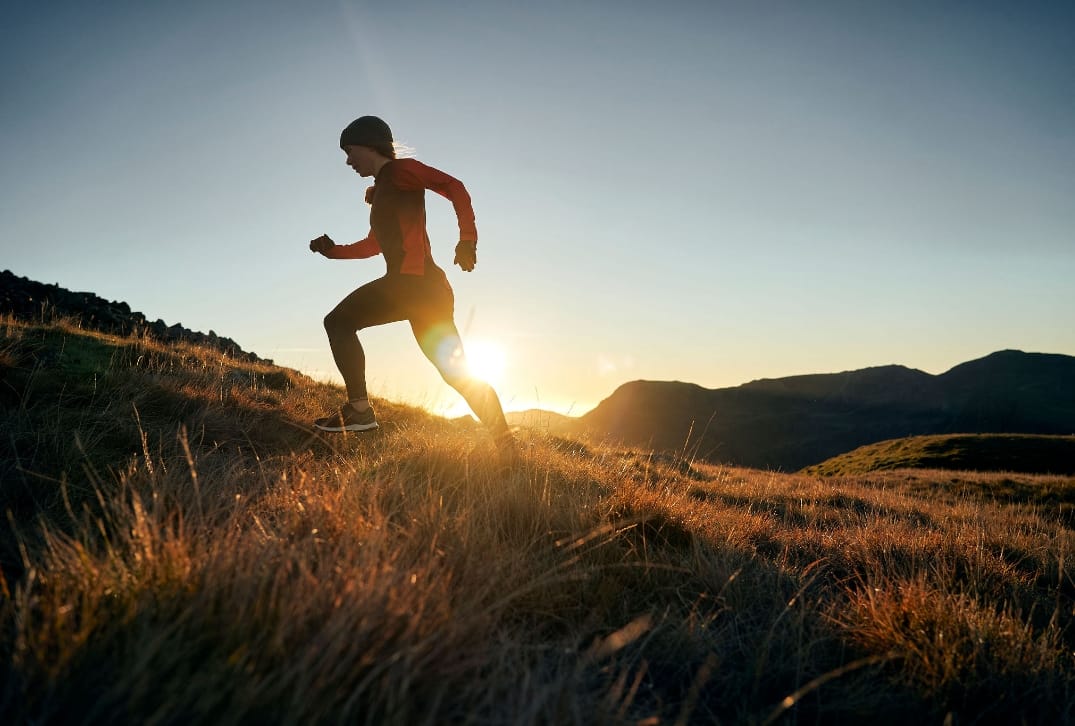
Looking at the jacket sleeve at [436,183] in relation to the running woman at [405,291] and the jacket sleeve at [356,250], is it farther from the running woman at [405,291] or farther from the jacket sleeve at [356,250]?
the jacket sleeve at [356,250]

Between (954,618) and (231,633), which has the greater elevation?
(231,633)

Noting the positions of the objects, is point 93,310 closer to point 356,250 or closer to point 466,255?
point 356,250

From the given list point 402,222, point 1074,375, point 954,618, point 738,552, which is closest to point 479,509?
point 738,552

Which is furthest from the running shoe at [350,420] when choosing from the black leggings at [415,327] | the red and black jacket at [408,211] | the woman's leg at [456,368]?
the red and black jacket at [408,211]

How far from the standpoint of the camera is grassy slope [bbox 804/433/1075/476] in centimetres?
4203

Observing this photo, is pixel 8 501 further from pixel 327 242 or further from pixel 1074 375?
pixel 1074 375

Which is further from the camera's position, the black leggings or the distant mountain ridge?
the distant mountain ridge

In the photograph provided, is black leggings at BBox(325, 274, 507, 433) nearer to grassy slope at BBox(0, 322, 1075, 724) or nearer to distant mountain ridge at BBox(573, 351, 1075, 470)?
grassy slope at BBox(0, 322, 1075, 724)

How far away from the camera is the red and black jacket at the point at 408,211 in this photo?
4.29 m

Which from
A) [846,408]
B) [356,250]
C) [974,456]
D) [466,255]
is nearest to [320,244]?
[356,250]

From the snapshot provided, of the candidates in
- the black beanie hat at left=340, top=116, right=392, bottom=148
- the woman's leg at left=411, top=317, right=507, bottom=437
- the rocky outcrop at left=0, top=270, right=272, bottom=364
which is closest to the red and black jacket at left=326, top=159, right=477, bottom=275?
the black beanie hat at left=340, top=116, right=392, bottom=148

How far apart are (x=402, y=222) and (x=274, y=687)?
369cm

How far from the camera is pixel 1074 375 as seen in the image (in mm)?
172000

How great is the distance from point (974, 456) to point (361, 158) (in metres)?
54.6
